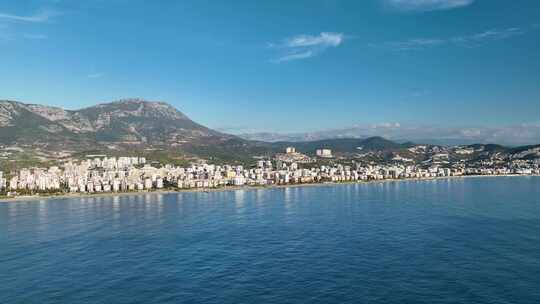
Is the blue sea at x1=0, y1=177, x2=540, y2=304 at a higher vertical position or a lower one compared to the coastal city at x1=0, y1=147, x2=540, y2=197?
lower

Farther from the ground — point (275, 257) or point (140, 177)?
point (140, 177)

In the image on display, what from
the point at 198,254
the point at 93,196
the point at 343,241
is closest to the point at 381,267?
the point at 343,241

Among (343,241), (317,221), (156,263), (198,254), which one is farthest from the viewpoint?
(317,221)

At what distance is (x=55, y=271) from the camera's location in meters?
36.5

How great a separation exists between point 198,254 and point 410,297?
70.7 feet

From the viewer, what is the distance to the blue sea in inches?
1193

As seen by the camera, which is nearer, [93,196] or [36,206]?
[36,206]

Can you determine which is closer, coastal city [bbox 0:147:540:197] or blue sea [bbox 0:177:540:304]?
blue sea [bbox 0:177:540:304]

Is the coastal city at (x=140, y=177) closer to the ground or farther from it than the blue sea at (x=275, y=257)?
farther from it

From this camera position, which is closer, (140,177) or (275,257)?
(275,257)

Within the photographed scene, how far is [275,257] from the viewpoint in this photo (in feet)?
134

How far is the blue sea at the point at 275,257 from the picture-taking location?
30.3m

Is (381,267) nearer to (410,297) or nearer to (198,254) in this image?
(410,297)

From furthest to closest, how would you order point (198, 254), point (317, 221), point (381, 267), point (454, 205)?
point (454, 205) → point (317, 221) → point (198, 254) → point (381, 267)
